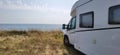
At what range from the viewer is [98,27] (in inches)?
223

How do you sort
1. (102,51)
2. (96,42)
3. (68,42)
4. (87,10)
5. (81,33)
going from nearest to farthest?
(102,51)
(96,42)
(87,10)
(81,33)
(68,42)

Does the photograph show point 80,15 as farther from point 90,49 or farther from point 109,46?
point 109,46

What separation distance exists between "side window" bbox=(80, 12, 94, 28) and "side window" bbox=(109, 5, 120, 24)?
4.11 ft

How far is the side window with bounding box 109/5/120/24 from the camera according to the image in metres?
4.70

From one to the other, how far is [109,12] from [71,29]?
4.57 meters

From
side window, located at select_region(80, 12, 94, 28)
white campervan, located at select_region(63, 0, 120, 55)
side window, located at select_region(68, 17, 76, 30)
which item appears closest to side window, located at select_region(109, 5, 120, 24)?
white campervan, located at select_region(63, 0, 120, 55)

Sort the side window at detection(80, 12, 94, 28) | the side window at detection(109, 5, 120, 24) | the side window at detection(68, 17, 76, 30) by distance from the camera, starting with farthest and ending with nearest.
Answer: the side window at detection(68, 17, 76, 30) → the side window at detection(80, 12, 94, 28) → the side window at detection(109, 5, 120, 24)

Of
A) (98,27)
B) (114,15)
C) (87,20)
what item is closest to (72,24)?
(87,20)

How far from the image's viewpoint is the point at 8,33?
16.8 meters

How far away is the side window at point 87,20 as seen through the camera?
6.30m

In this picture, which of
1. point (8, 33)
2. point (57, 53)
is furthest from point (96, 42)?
point (8, 33)

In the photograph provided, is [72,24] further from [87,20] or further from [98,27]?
[98,27]

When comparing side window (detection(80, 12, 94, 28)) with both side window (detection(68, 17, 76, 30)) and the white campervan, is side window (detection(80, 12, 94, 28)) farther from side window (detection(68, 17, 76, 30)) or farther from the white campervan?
side window (detection(68, 17, 76, 30))

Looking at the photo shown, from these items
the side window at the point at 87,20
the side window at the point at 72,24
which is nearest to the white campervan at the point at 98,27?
the side window at the point at 87,20
